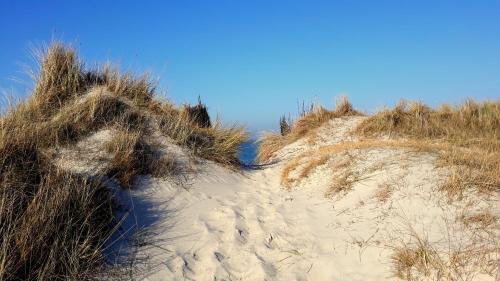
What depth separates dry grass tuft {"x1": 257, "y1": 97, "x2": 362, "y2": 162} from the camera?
1161cm

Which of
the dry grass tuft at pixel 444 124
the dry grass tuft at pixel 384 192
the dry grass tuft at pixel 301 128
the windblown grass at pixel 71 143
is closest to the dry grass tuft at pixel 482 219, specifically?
the dry grass tuft at pixel 384 192

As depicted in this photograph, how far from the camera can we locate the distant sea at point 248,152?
9720mm

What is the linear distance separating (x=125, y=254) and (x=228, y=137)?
15.7ft

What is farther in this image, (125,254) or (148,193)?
(148,193)

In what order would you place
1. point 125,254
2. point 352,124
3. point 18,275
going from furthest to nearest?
point 352,124 < point 125,254 < point 18,275

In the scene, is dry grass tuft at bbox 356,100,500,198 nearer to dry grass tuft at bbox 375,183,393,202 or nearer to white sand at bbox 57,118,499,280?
white sand at bbox 57,118,499,280

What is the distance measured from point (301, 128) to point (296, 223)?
6.33 m

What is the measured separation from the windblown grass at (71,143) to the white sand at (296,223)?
18.1 inches

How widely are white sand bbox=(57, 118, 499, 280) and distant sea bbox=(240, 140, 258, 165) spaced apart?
235 centimetres

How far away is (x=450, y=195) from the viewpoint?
17.0 feet

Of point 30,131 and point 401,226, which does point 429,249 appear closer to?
point 401,226

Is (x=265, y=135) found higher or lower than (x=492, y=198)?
higher

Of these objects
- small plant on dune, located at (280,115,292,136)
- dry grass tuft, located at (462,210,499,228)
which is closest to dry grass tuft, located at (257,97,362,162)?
small plant on dune, located at (280,115,292,136)

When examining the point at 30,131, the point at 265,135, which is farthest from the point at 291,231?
the point at 265,135
